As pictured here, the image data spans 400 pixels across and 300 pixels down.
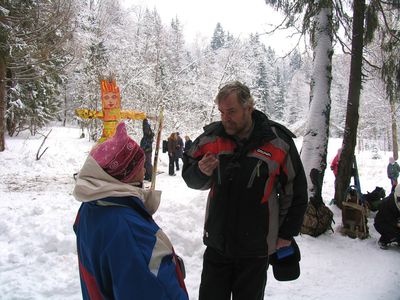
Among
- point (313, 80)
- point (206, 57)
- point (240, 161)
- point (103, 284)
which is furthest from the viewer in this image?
point (206, 57)

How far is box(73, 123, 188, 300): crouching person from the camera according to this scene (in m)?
1.21

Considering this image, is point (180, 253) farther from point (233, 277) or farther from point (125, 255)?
point (125, 255)

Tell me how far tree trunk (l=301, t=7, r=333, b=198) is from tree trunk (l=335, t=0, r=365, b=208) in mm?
598

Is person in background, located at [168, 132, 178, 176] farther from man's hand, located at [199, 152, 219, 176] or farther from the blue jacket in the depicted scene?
the blue jacket

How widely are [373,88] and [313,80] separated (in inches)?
838

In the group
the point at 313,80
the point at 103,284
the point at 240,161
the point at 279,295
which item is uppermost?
the point at 313,80

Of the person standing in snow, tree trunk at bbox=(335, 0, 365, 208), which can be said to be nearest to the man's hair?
the person standing in snow

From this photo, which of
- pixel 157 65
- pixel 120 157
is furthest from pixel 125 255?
pixel 157 65

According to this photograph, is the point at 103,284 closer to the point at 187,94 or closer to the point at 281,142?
the point at 281,142

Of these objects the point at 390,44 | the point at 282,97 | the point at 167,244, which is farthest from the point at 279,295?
the point at 282,97

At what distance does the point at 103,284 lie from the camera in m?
1.31

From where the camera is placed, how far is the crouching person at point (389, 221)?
202 inches

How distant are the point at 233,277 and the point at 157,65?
23.9 metres

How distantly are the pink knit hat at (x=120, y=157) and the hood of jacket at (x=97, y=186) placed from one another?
0.11 feet
